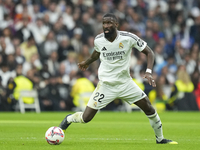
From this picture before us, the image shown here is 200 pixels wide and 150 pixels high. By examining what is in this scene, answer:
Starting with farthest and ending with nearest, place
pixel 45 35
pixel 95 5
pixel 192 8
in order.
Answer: pixel 192 8
pixel 95 5
pixel 45 35

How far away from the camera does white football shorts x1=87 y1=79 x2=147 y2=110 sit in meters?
8.85

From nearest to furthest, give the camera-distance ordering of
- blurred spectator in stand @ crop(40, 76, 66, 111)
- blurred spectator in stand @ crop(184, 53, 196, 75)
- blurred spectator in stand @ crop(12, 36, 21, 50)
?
blurred spectator in stand @ crop(12, 36, 21, 50) < blurred spectator in stand @ crop(40, 76, 66, 111) < blurred spectator in stand @ crop(184, 53, 196, 75)

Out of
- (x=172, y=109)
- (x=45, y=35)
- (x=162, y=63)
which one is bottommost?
(x=172, y=109)

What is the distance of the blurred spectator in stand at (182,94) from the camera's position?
22250mm

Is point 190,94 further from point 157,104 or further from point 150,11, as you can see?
point 150,11

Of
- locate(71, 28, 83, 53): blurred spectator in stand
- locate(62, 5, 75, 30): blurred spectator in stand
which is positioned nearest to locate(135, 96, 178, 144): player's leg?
locate(71, 28, 83, 53): blurred spectator in stand

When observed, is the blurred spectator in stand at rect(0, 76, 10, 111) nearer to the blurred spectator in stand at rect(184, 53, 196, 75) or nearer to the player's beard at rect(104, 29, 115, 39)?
the blurred spectator in stand at rect(184, 53, 196, 75)

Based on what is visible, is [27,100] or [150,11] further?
[150,11]

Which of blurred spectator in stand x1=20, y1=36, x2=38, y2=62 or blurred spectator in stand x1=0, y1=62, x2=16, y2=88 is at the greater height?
blurred spectator in stand x1=20, y1=36, x2=38, y2=62

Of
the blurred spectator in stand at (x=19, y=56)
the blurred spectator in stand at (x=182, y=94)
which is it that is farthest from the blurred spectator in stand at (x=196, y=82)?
the blurred spectator in stand at (x=19, y=56)

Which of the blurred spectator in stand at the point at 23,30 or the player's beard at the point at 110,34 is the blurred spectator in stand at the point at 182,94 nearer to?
the blurred spectator in stand at the point at 23,30

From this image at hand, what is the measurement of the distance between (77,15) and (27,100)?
16.3ft

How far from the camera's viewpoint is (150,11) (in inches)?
1009

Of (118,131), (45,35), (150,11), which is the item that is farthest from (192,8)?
(118,131)
